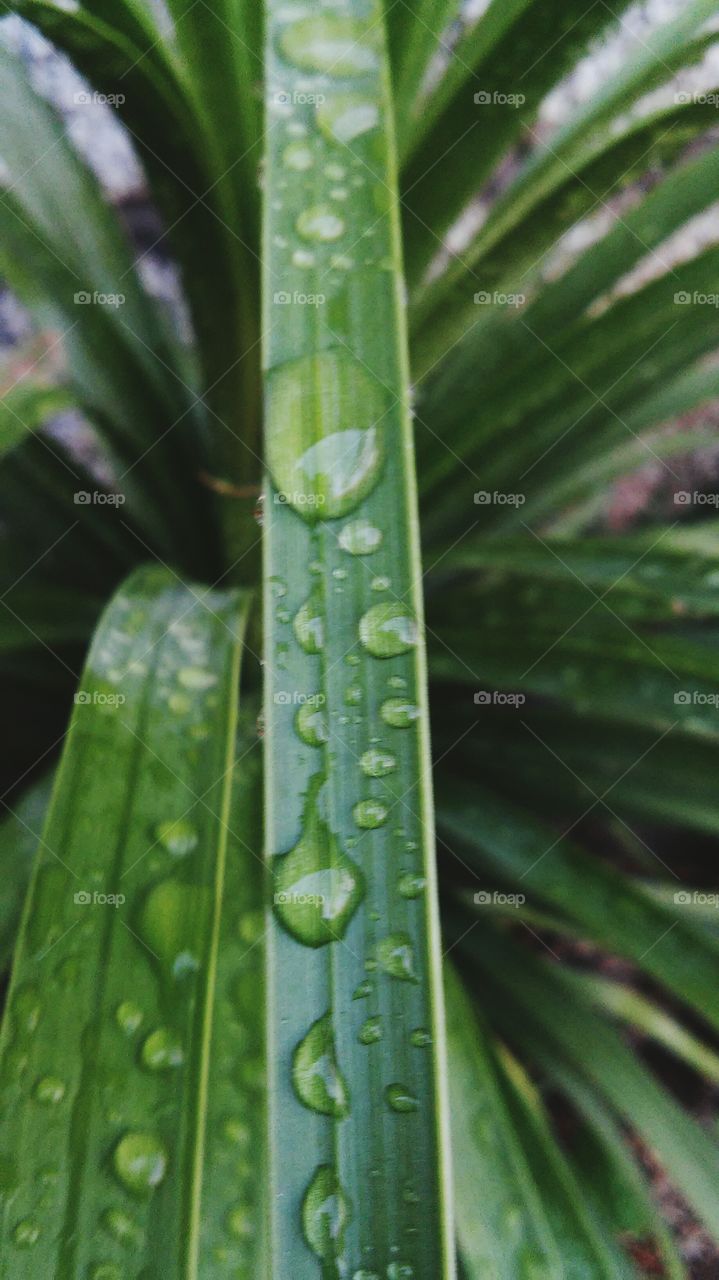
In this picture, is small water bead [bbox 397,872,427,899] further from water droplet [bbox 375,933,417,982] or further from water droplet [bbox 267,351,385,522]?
water droplet [bbox 267,351,385,522]

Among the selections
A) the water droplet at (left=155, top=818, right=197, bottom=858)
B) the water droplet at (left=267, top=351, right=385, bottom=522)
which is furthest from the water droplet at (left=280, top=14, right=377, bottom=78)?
the water droplet at (left=155, top=818, right=197, bottom=858)

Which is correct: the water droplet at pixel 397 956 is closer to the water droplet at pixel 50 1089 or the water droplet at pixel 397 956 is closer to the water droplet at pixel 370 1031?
the water droplet at pixel 370 1031

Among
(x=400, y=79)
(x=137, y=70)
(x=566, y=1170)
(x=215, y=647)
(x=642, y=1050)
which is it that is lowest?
(x=566, y=1170)

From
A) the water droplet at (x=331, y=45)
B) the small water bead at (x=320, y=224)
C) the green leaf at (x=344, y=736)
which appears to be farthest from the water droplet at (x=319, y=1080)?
the water droplet at (x=331, y=45)

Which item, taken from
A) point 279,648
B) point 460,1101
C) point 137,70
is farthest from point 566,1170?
point 137,70

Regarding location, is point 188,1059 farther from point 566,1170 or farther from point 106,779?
point 566,1170

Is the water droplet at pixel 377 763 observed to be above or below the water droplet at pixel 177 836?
below
